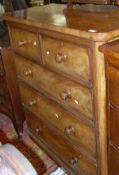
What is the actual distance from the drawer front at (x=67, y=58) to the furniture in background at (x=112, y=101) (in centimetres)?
9

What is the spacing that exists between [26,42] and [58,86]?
1.00ft

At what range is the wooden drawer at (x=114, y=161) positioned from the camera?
1085 millimetres

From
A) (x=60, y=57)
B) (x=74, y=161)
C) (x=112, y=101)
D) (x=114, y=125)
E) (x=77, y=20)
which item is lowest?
(x=74, y=161)

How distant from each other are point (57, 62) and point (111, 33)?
33cm

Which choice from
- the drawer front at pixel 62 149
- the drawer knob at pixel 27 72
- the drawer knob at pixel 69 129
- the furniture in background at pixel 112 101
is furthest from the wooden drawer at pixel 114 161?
the drawer knob at pixel 27 72

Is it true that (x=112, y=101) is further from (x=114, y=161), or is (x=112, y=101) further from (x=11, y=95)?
(x=11, y=95)

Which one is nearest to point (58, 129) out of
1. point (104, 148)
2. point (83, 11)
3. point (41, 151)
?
point (104, 148)

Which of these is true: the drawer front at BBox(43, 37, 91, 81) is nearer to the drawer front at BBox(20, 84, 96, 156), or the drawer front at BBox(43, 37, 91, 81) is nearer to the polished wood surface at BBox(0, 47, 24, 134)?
the drawer front at BBox(20, 84, 96, 156)

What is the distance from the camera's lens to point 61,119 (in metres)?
1.33

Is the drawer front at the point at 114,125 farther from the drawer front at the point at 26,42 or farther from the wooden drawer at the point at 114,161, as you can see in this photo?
the drawer front at the point at 26,42

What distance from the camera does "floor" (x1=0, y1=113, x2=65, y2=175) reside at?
1648mm

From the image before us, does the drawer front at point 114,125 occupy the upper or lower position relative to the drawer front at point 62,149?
upper

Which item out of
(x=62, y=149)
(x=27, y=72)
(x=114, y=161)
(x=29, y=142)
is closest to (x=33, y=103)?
(x=27, y=72)

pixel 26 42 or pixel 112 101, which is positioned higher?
pixel 26 42
